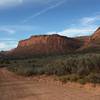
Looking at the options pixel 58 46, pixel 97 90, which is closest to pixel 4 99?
pixel 97 90

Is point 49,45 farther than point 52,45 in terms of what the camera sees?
Yes

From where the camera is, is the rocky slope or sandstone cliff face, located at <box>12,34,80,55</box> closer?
the rocky slope

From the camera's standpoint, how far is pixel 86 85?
19.8m

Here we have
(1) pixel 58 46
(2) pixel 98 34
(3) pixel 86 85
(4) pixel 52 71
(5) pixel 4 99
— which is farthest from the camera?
(1) pixel 58 46

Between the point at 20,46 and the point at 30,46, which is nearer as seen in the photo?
the point at 30,46

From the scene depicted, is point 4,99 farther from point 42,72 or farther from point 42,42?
point 42,42

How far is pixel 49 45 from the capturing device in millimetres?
153875

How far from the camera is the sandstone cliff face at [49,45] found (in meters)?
148

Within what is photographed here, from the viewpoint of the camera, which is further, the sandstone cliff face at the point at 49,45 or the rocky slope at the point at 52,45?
the sandstone cliff face at the point at 49,45

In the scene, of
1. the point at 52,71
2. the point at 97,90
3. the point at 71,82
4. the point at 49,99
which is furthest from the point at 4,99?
the point at 52,71

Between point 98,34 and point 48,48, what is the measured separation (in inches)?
1094

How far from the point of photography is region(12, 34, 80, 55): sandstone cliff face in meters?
148

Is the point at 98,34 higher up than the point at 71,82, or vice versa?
the point at 98,34

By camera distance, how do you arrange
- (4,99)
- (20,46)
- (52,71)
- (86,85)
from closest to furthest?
(4,99) → (86,85) → (52,71) → (20,46)
